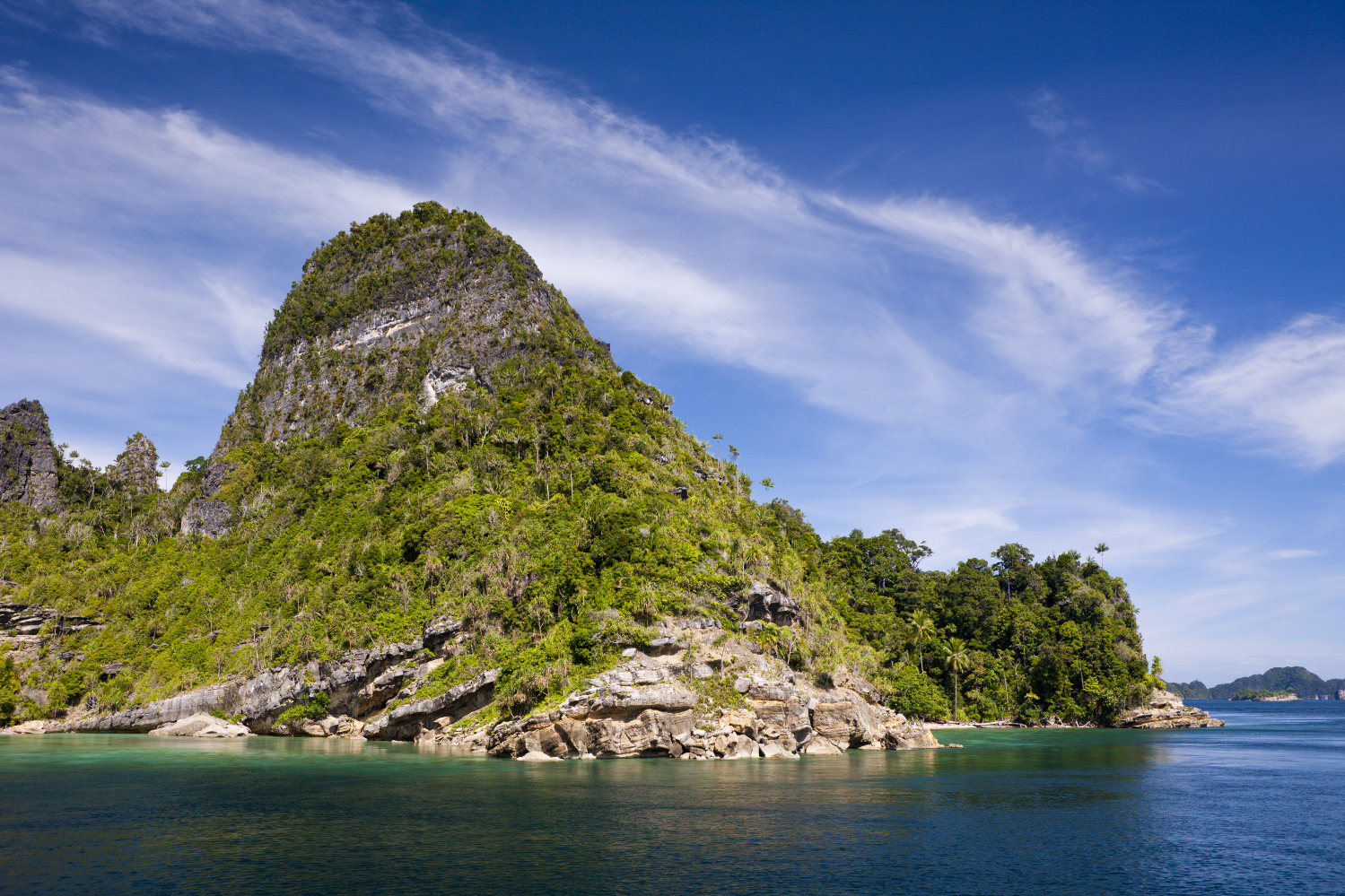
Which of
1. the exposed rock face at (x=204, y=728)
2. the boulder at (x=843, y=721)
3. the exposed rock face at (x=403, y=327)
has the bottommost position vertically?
the exposed rock face at (x=204, y=728)

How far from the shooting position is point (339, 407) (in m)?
136

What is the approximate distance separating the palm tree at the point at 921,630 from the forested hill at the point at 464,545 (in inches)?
23.6

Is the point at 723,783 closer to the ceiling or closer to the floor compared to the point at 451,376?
closer to the floor

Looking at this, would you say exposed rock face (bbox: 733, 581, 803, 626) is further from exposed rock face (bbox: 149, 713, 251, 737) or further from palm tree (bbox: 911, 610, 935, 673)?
exposed rock face (bbox: 149, 713, 251, 737)

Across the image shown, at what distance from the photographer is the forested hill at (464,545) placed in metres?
80.9

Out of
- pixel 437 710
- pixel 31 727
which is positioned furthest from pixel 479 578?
pixel 31 727

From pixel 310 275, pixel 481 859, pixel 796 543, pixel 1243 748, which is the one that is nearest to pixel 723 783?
pixel 481 859

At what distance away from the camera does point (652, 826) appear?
35.9 metres

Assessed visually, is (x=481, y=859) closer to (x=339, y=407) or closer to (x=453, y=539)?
(x=453, y=539)

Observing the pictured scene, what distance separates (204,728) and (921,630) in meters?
99.4

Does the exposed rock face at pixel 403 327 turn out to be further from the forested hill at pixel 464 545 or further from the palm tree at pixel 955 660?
the palm tree at pixel 955 660

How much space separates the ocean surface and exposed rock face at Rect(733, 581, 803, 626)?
17.3m

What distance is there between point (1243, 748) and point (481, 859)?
90.6 meters

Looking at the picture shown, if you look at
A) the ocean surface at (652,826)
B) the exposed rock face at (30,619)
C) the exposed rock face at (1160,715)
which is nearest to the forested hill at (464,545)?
the exposed rock face at (30,619)
